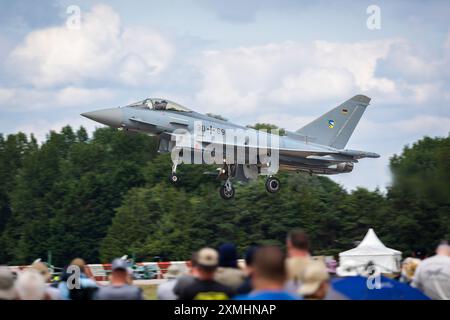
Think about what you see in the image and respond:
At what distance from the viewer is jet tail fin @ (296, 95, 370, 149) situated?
2664 cm

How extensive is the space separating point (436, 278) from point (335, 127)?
59.6 ft

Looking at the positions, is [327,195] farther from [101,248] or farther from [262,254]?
[262,254]

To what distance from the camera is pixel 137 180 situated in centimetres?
5816

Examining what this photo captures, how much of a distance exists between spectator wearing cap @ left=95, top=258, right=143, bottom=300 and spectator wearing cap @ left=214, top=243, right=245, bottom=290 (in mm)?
847

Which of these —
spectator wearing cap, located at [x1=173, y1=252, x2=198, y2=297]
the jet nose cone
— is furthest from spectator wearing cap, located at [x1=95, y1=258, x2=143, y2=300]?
the jet nose cone

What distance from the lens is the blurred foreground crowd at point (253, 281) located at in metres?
5.97

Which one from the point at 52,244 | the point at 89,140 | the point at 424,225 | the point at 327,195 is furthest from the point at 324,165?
the point at 89,140

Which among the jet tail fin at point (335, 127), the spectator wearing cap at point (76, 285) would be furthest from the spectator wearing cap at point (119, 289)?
the jet tail fin at point (335, 127)

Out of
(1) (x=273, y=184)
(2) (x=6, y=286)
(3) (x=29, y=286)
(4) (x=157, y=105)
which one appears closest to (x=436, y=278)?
(3) (x=29, y=286)

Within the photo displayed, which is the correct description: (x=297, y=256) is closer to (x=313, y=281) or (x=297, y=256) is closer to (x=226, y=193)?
(x=313, y=281)

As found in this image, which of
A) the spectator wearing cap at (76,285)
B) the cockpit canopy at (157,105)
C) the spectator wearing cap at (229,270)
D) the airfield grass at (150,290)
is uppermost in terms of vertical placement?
the cockpit canopy at (157,105)

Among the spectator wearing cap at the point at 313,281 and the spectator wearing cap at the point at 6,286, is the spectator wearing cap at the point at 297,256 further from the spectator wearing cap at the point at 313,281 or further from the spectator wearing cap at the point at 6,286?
the spectator wearing cap at the point at 6,286

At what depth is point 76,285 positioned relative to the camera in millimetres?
9047
